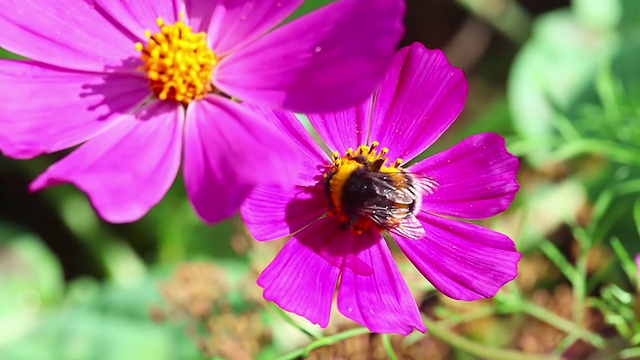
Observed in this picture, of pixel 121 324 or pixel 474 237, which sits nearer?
pixel 474 237

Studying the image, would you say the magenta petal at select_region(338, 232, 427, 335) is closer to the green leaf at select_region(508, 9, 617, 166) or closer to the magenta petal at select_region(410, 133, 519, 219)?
the magenta petal at select_region(410, 133, 519, 219)

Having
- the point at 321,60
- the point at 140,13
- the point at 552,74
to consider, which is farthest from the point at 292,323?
the point at 552,74

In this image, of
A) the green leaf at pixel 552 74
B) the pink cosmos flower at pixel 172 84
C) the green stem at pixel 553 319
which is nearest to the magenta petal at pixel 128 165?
the pink cosmos flower at pixel 172 84

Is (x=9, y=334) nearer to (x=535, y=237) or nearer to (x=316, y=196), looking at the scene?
(x=316, y=196)

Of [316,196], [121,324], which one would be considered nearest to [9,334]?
[121,324]

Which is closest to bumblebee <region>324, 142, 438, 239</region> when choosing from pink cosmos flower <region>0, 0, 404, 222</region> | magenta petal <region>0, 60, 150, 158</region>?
pink cosmos flower <region>0, 0, 404, 222</region>
